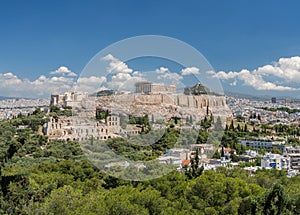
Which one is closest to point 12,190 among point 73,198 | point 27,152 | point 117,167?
point 73,198

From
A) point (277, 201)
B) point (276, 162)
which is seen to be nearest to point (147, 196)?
point (277, 201)

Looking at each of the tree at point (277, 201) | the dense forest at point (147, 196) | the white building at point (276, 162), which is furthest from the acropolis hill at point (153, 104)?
the white building at point (276, 162)

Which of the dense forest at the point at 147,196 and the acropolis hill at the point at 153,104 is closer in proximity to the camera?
Answer: the acropolis hill at the point at 153,104

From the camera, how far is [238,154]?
18750 millimetres

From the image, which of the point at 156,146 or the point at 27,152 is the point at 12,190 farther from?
the point at 27,152

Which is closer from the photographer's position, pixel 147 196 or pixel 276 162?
pixel 147 196

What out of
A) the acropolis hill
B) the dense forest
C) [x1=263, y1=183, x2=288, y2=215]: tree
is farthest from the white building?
[x1=263, y1=183, x2=288, y2=215]: tree

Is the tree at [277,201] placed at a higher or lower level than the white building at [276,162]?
higher

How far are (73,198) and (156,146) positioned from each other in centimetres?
176

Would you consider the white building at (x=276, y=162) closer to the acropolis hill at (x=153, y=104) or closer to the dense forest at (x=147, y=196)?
the dense forest at (x=147, y=196)

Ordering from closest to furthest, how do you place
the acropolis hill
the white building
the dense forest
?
the acropolis hill, the dense forest, the white building

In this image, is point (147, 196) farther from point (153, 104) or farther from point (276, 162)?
point (276, 162)

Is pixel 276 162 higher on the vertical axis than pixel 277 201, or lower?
lower

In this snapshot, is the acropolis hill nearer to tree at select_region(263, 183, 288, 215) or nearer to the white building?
tree at select_region(263, 183, 288, 215)
